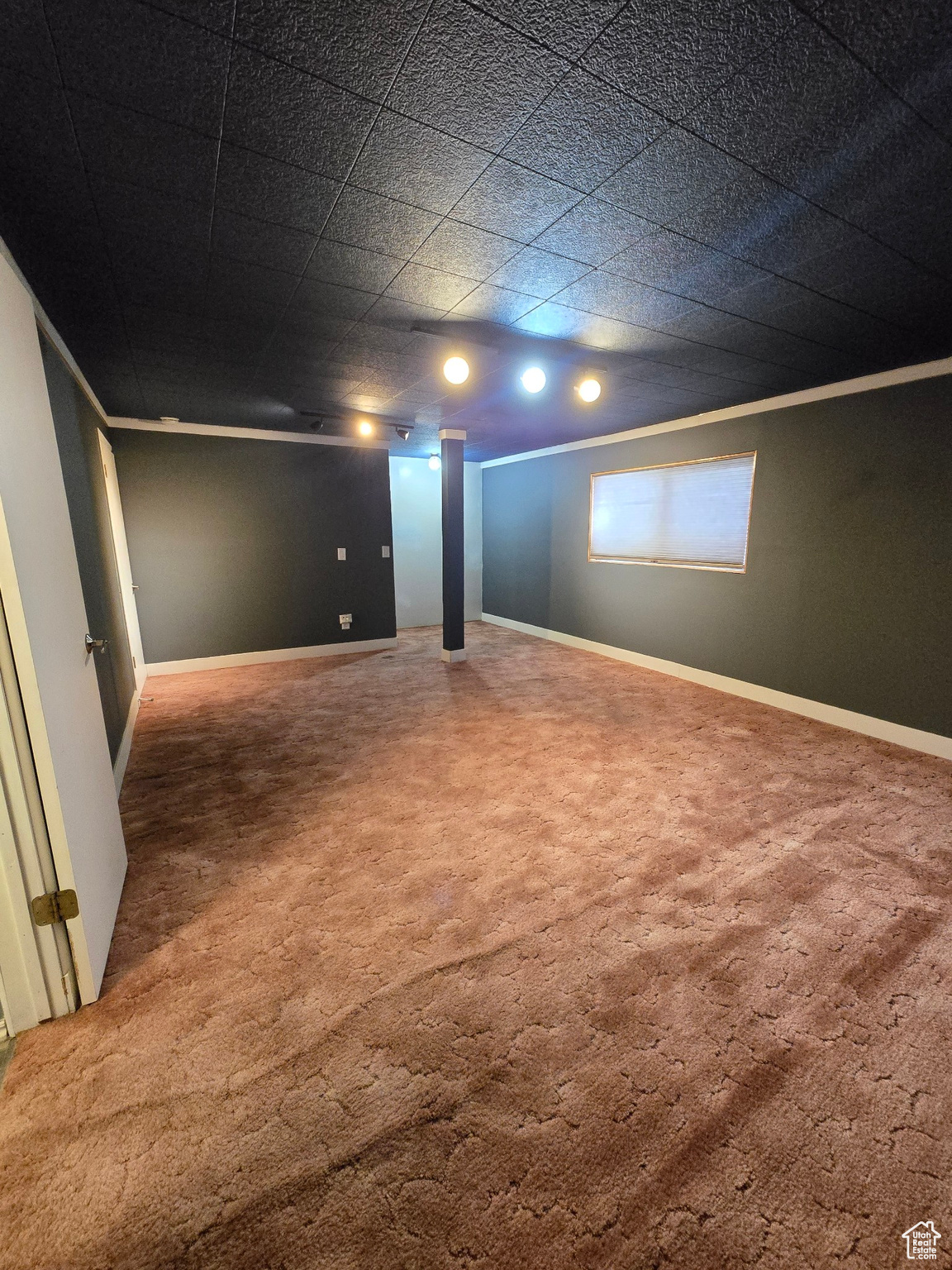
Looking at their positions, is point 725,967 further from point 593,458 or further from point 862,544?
point 593,458

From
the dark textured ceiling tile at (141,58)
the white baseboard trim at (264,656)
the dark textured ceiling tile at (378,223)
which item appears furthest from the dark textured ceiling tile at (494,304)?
the white baseboard trim at (264,656)

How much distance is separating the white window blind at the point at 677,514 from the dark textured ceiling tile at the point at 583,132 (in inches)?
143

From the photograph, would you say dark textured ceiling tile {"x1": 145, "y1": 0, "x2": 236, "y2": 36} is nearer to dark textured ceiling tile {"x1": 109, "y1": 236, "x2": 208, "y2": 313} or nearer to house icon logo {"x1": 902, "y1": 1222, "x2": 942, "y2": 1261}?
dark textured ceiling tile {"x1": 109, "y1": 236, "x2": 208, "y2": 313}

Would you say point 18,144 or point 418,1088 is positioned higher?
point 18,144

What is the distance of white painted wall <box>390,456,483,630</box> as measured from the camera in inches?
304

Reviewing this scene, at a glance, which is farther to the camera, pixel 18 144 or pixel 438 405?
pixel 438 405

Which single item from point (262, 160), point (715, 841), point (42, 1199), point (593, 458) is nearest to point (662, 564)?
point (593, 458)

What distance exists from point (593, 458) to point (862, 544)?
126 inches

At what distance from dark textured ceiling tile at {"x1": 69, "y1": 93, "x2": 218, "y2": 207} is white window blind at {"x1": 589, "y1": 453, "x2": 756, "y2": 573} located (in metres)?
4.49

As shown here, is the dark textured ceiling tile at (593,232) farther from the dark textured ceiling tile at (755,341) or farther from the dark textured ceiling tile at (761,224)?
the dark textured ceiling tile at (755,341)

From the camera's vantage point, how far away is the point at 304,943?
6.11 ft

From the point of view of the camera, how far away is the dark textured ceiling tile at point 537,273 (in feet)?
7.04

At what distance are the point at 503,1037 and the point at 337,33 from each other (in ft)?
8.85

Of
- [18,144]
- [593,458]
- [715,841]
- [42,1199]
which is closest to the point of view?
Answer: [42,1199]
